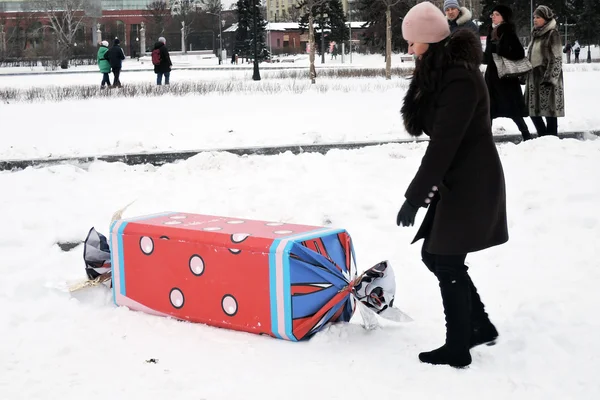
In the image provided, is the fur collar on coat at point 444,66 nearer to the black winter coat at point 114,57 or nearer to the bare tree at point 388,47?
the black winter coat at point 114,57

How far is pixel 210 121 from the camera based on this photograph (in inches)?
513

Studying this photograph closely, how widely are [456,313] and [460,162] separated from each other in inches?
27.5

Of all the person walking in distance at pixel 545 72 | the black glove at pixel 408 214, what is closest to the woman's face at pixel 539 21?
the person walking in distance at pixel 545 72

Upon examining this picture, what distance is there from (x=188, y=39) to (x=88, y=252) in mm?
98242

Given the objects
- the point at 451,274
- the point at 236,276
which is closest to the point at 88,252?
the point at 236,276

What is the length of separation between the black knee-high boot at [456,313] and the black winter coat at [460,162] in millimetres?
136

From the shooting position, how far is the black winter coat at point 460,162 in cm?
346

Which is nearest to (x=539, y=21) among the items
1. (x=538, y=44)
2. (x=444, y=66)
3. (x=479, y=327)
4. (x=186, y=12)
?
(x=538, y=44)

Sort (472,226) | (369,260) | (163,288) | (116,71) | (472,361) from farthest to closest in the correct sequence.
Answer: (116,71) < (369,260) < (163,288) < (472,361) < (472,226)

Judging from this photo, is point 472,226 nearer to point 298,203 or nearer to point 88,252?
point 88,252

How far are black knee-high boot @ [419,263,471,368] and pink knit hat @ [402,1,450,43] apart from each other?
103 centimetres

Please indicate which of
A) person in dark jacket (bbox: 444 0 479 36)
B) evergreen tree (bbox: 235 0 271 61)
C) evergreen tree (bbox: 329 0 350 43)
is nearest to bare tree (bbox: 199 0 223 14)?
evergreen tree (bbox: 235 0 271 61)

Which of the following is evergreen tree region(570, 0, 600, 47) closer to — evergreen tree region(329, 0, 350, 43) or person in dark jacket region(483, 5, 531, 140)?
evergreen tree region(329, 0, 350, 43)

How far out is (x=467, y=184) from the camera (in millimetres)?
3549
